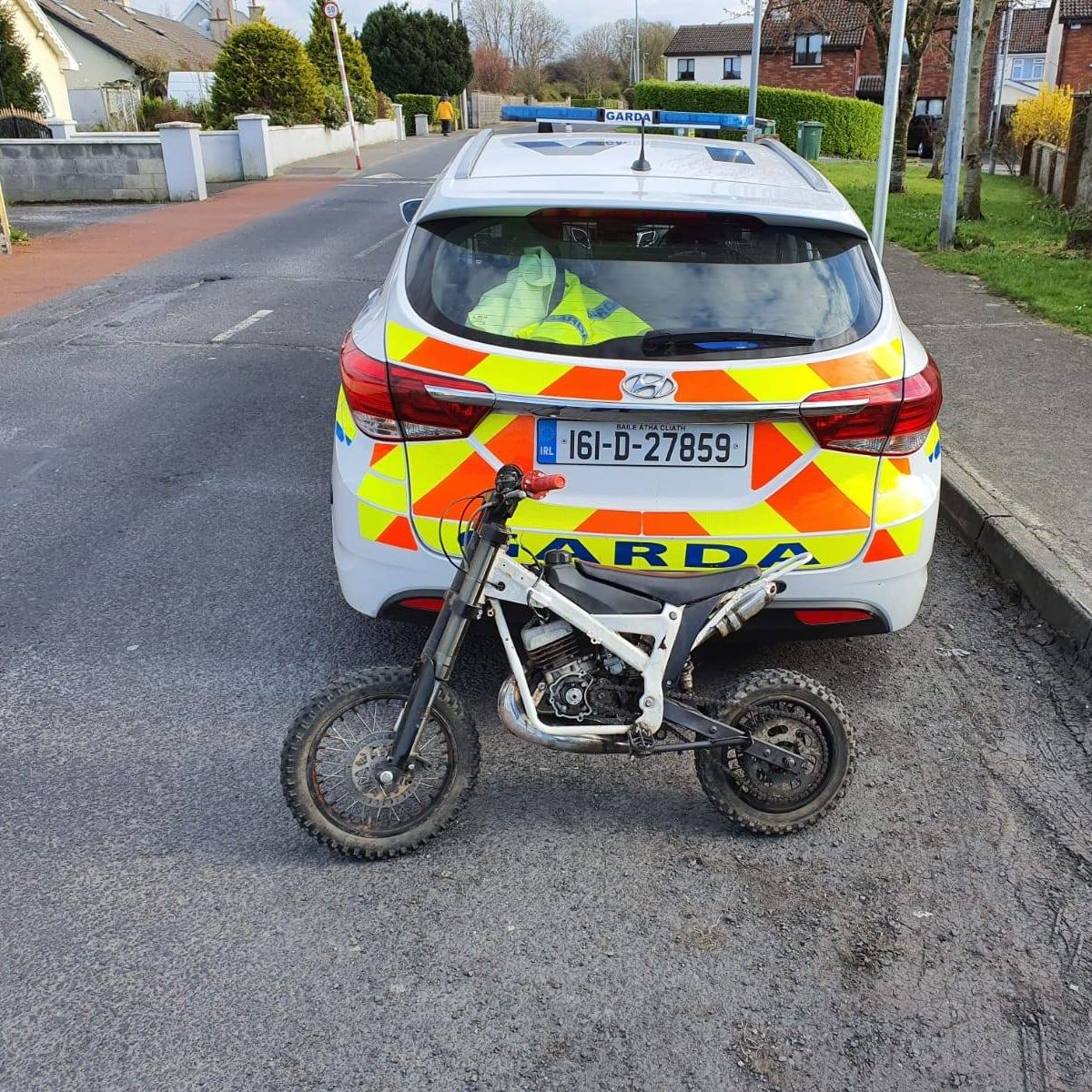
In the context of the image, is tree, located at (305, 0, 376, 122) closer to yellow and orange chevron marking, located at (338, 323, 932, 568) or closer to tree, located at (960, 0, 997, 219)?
tree, located at (960, 0, 997, 219)

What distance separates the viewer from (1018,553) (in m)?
4.89

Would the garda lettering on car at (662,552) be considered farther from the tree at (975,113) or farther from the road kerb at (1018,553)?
the tree at (975,113)

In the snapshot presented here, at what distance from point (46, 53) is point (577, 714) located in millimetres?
42239

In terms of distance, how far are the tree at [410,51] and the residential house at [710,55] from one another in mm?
22963

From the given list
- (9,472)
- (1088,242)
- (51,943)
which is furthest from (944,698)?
(1088,242)

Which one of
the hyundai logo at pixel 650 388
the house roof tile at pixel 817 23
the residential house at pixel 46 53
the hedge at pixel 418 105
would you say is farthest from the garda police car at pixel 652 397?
the hedge at pixel 418 105

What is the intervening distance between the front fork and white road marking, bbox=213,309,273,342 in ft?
24.8

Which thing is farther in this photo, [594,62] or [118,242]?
[594,62]

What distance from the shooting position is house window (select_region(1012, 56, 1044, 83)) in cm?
7225

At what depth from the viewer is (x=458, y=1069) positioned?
8.07 ft

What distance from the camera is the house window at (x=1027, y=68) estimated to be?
72.2 m

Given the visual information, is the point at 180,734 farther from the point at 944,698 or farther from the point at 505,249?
the point at 944,698

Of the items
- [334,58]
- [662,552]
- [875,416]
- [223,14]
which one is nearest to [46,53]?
[334,58]

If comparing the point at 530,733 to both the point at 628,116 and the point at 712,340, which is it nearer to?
the point at 712,340
